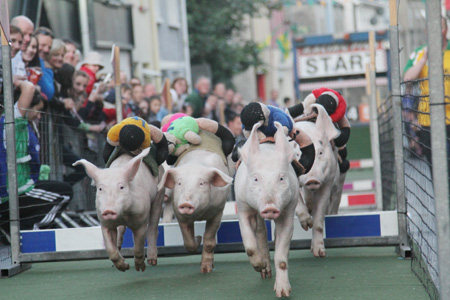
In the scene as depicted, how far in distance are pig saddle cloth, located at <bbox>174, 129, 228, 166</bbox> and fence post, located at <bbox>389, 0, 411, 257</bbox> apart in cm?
149

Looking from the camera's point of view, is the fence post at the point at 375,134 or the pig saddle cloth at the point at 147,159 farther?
the fence post at the point at 375,134

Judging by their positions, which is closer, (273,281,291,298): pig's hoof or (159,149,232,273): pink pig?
(273,281,291,298): pig's hoof

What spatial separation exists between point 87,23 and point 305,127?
15.0m

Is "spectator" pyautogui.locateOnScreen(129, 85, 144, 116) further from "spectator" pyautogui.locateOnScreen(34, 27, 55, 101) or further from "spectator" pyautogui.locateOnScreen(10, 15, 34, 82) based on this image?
"spectator" pyautogui.locateOnScreen(10, 15, 34, 82)

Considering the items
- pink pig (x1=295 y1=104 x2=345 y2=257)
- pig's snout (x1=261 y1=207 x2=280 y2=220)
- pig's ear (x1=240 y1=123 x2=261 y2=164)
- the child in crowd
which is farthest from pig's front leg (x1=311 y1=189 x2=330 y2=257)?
the child in crowd

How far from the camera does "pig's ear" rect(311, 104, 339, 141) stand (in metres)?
8.92

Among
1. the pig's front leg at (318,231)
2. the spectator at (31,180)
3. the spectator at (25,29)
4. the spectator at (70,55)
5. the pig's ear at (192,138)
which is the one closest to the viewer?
the pig's ear at (192,138)

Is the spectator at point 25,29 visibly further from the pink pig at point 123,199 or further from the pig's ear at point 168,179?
the pig's ear at point 168,179

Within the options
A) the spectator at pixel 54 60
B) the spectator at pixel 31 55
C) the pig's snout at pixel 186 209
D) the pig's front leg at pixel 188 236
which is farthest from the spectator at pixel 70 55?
the pig's snout at pixel 186 209

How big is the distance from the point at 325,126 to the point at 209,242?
1.63 m

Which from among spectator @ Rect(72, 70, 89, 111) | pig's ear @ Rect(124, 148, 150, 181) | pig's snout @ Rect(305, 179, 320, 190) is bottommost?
pig's snout @ Rect(305, 179, 320, 190)

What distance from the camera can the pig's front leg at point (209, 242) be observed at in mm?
8195

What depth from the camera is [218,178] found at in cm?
786

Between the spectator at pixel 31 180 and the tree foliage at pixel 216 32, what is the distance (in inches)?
949
